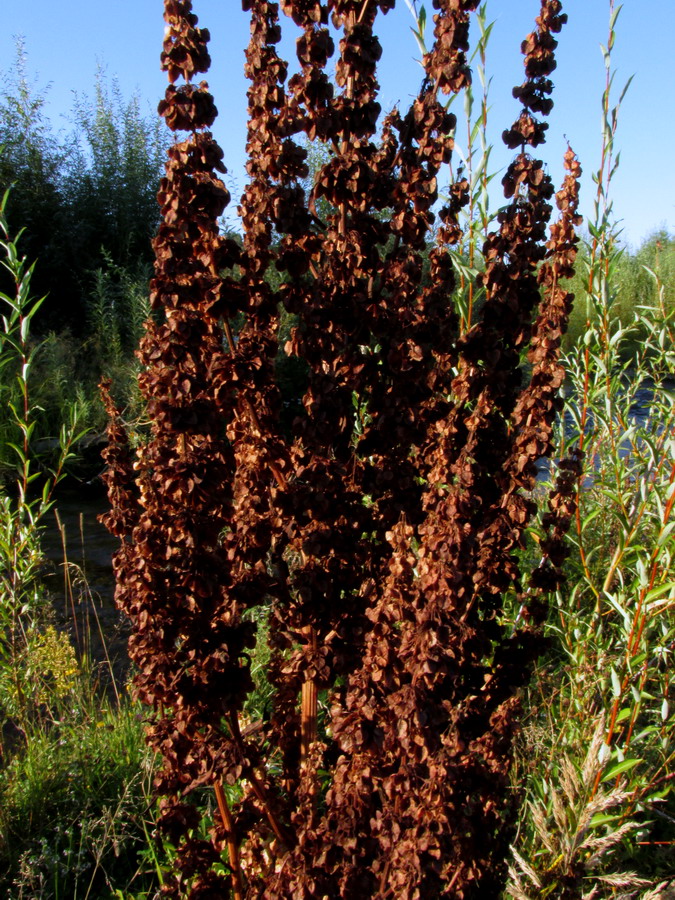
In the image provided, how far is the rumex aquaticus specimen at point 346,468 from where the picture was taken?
59.3 inches

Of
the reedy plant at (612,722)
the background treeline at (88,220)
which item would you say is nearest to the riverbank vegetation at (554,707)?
the reedy plant at (612,722)

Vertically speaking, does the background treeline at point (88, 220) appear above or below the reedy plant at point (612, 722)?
above

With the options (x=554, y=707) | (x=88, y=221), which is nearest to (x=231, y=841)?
(x=554, y=707)

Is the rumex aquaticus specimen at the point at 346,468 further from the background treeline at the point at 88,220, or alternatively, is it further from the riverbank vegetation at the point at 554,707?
the background treeline at the point at 88,220

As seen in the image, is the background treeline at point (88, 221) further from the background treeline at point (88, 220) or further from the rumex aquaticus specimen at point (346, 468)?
the rumex aquaticus specimen at point (346, 468)

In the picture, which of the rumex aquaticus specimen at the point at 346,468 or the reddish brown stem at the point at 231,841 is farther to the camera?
the reddish brown stem at the point at 231,841

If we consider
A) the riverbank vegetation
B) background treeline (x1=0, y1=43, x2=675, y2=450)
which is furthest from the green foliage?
the riverbank vegetation

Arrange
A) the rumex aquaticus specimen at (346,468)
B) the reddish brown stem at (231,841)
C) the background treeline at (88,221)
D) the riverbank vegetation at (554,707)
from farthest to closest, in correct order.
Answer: the background treeline at (88,221), the riverbank vegetation at (554,707), the reddish brown stem at (231,841), the rumex aquaticus specimen at (346,468)

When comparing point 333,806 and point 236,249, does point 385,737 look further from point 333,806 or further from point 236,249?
point 236,249

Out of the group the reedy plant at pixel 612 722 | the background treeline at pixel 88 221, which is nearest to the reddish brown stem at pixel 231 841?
the reedy plant at pixel 612 722

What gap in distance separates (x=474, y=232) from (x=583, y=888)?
2130 millimetres

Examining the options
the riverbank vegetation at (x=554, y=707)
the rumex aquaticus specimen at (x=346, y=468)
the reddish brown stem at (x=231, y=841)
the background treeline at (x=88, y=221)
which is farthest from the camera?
the background treeline at (x=88, y=221)

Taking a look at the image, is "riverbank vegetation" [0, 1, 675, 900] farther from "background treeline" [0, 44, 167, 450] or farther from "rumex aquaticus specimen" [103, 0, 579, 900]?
"background treeline" [0, 44, 167, 450]

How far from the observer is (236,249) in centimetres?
164
